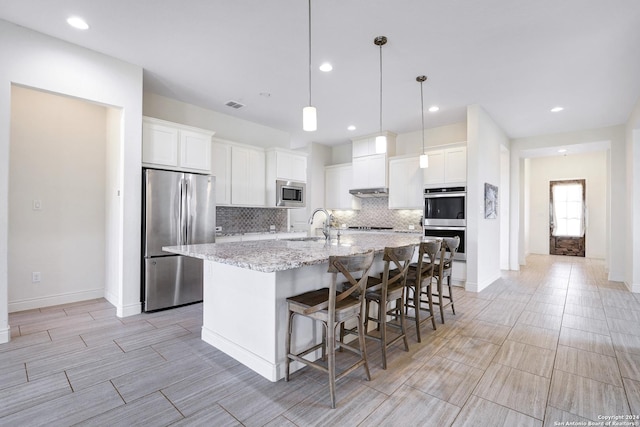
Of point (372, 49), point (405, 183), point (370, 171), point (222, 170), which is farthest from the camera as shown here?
point (370, 171)

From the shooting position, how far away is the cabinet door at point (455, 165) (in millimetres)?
5199

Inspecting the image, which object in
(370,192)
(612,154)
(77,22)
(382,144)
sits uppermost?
(77,22)

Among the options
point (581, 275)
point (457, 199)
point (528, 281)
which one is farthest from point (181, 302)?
point (581, 275)

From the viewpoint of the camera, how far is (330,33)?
293cm

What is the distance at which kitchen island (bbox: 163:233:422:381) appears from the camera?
7.06ft

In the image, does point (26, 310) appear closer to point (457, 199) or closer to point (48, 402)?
point (48, 402)

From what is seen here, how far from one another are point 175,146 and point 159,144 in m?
0.21

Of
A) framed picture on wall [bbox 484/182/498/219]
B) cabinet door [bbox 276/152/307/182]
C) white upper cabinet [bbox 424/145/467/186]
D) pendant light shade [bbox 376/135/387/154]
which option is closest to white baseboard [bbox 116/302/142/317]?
cabinet door [bbox 276/152/307/182]

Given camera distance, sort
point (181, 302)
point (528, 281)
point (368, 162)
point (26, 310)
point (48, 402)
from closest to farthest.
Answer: point (48, 402) → point (26, 310) → point (181, 302) → point (528, 281) → point (368, 162)

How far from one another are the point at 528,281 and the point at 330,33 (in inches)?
214

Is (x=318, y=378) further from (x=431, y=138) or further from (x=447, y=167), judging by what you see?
(x=431, y=138)

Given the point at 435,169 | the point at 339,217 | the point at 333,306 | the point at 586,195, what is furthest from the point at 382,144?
the point at 586,195

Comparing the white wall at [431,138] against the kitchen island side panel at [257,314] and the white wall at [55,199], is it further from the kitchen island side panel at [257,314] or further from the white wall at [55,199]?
the white wall at [55,199]

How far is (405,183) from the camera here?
241 inches
